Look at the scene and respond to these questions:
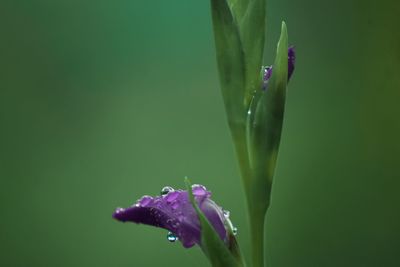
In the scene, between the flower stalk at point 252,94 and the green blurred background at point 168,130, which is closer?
the flower stalk at point 252,94

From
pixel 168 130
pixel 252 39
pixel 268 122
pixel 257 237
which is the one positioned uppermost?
pixel 252 39

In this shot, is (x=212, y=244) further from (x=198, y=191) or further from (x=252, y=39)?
(x=252, y=39)

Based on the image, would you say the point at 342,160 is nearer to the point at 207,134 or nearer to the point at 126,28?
the point at 207,134

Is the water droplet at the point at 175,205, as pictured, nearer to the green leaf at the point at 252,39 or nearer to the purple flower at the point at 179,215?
the purple flower at the point at 179,215

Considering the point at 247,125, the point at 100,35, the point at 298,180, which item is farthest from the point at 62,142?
the point at 247,125

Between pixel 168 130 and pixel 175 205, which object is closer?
pixel 175 205

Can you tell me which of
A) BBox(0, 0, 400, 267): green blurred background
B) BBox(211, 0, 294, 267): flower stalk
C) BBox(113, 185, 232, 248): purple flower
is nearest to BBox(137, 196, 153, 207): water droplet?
BBox(113, 185, 232, 248): purple flower

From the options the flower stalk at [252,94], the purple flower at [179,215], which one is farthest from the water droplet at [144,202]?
the flower stalk at [252,94]

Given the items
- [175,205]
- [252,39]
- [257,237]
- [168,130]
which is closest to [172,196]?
[175,205]
